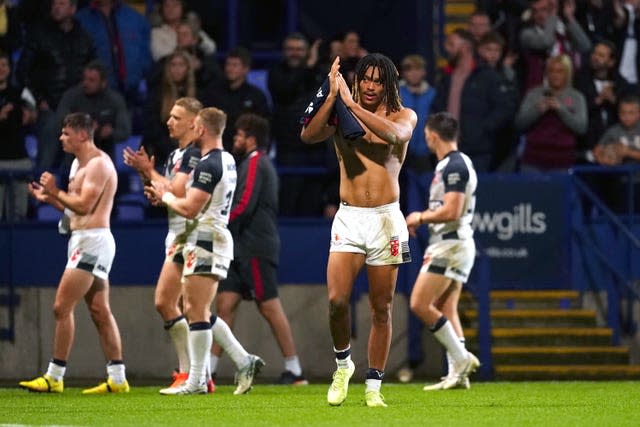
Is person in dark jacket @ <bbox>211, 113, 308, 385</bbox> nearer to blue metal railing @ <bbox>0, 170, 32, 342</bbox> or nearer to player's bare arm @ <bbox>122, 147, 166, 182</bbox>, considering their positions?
player's bare arm @ <bbox>122, 147, 166, 182</bbox>

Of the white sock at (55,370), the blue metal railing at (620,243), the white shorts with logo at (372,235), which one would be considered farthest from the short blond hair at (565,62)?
the white sock at (55,370)

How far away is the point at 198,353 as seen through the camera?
13.1 metres

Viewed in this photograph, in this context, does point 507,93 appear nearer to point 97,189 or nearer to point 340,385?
point 97,189

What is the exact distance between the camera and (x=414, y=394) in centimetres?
1349

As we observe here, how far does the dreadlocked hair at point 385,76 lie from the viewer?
435 inches

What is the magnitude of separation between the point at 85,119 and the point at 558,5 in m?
7.49

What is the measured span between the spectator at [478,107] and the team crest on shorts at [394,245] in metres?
6.46

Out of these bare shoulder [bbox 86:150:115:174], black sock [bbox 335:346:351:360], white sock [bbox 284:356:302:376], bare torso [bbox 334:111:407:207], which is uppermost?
bare torso [bbox 334:111:407:207]

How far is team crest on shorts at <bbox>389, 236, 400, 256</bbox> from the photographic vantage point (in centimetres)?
1115

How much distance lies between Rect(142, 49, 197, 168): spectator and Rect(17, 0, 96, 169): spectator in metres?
1.14

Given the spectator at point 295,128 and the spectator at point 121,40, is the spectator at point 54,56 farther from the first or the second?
the spectator at point 295,128

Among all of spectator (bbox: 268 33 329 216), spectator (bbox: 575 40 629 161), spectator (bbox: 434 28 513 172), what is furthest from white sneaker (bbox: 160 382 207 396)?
spectator (bbox: 575 40 629 161)

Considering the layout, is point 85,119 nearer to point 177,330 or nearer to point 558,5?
point 177,330

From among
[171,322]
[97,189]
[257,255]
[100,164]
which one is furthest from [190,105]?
[257,255]
